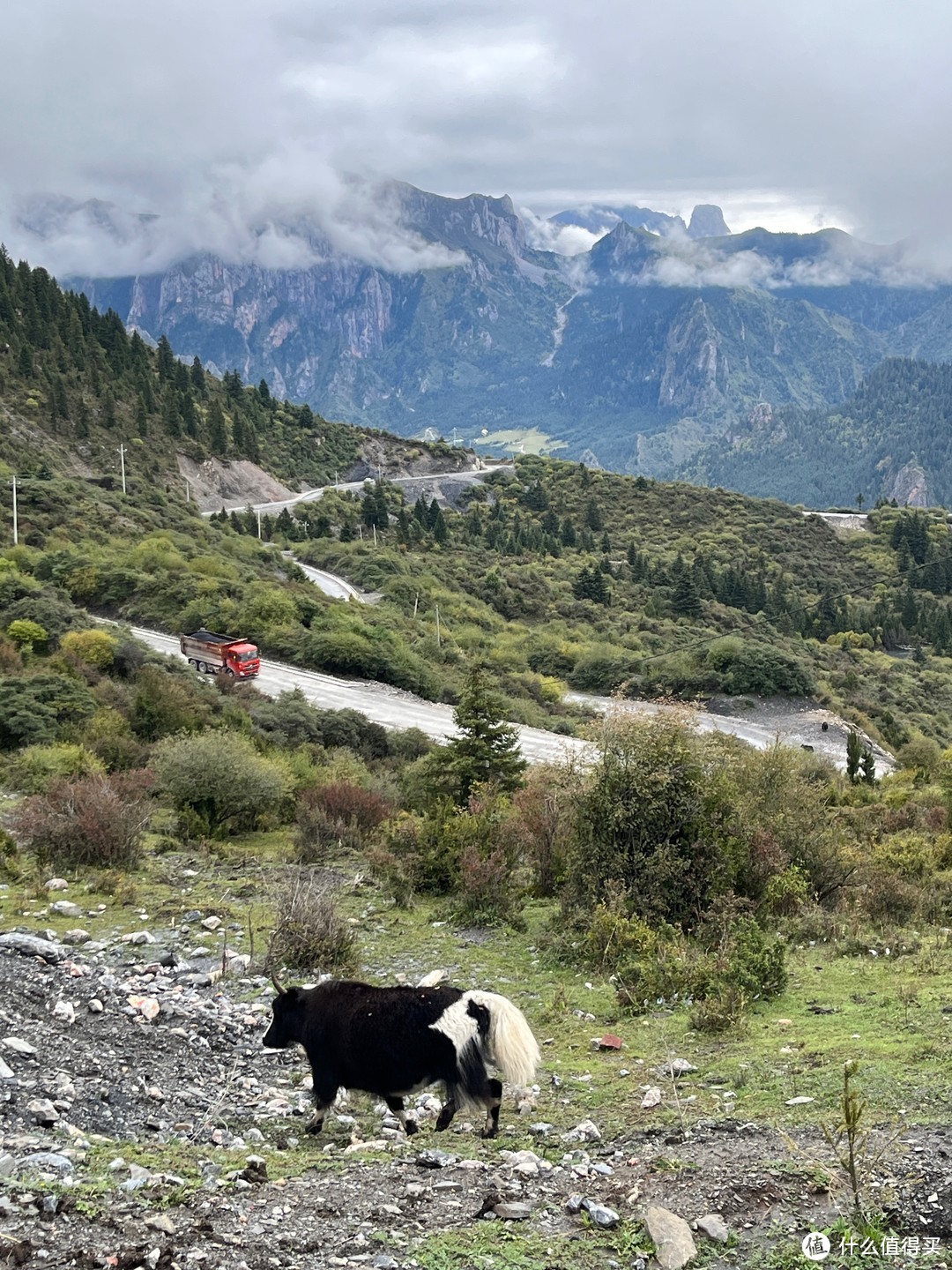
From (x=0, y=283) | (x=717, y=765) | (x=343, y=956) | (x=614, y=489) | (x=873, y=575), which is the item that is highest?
(x=0, y=283)

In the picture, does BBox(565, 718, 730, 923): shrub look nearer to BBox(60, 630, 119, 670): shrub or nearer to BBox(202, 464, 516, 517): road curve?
BBox(60, 630, 119, 670): shrub

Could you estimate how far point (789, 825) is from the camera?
16203mm

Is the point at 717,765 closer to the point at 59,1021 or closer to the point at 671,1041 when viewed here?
the point at 671,1041

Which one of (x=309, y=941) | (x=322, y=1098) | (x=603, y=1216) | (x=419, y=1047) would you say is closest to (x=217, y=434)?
(x=309, y=941)

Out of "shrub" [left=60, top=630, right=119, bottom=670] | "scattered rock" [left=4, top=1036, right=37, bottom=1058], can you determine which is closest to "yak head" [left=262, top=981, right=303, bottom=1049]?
"scattered rock" [left=4, top=1036, right=37, bottom=1058]

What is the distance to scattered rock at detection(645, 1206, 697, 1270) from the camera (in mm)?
5758

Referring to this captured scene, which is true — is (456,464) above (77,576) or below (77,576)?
above

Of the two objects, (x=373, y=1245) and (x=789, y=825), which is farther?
(x=789, y=825)

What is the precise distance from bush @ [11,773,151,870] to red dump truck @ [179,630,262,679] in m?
24.2

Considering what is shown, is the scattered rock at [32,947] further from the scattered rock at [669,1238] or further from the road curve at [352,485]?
the road curve at [352,485]

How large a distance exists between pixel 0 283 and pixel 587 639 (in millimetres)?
66583

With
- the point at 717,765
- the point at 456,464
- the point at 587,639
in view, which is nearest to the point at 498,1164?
the point at 717,765

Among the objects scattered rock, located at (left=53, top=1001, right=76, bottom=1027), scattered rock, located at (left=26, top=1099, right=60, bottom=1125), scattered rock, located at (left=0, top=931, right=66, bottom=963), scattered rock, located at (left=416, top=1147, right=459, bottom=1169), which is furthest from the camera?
scattered rock, located at (left=0, top=931, right=66, bottom=963)

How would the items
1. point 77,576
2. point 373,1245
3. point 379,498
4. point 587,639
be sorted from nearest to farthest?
point 373,1245 < point 77,576 < point 587,639 < point 379,498
